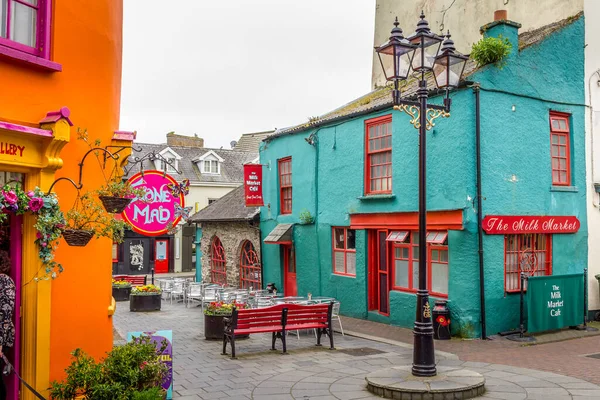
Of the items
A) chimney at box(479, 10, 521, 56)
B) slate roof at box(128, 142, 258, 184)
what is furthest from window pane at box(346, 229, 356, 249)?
slate roof at box(128, 142, 258, 184)

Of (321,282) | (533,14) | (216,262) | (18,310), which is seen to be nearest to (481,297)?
(321,282)

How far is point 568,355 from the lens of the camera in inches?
453

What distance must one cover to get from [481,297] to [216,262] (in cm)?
1356

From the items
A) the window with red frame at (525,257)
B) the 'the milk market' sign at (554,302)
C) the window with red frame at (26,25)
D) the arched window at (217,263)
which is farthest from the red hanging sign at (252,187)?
the window with red frame at (26,25)

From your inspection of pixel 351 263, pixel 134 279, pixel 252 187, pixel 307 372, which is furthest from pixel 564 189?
pixel 134 279

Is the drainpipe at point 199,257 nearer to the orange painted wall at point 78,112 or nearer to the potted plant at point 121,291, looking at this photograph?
the potted plant at point 121,291

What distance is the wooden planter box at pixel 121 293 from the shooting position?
20.9 meters

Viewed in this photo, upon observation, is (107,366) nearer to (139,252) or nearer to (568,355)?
(568,355)

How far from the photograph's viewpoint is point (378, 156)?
53.0 ft

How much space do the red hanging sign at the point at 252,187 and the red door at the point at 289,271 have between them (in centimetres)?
182

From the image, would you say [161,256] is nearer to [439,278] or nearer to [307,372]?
[439,278]

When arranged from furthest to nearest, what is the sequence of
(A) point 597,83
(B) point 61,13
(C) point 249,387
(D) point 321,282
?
1. (D) point 321,282
2. (A) point 597,83
3. (C) point 249,387
4. (B) point 61,13

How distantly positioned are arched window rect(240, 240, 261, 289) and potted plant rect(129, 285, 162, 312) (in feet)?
14.0

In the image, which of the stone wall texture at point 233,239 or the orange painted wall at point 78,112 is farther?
the stone wall texture at point 233,239
